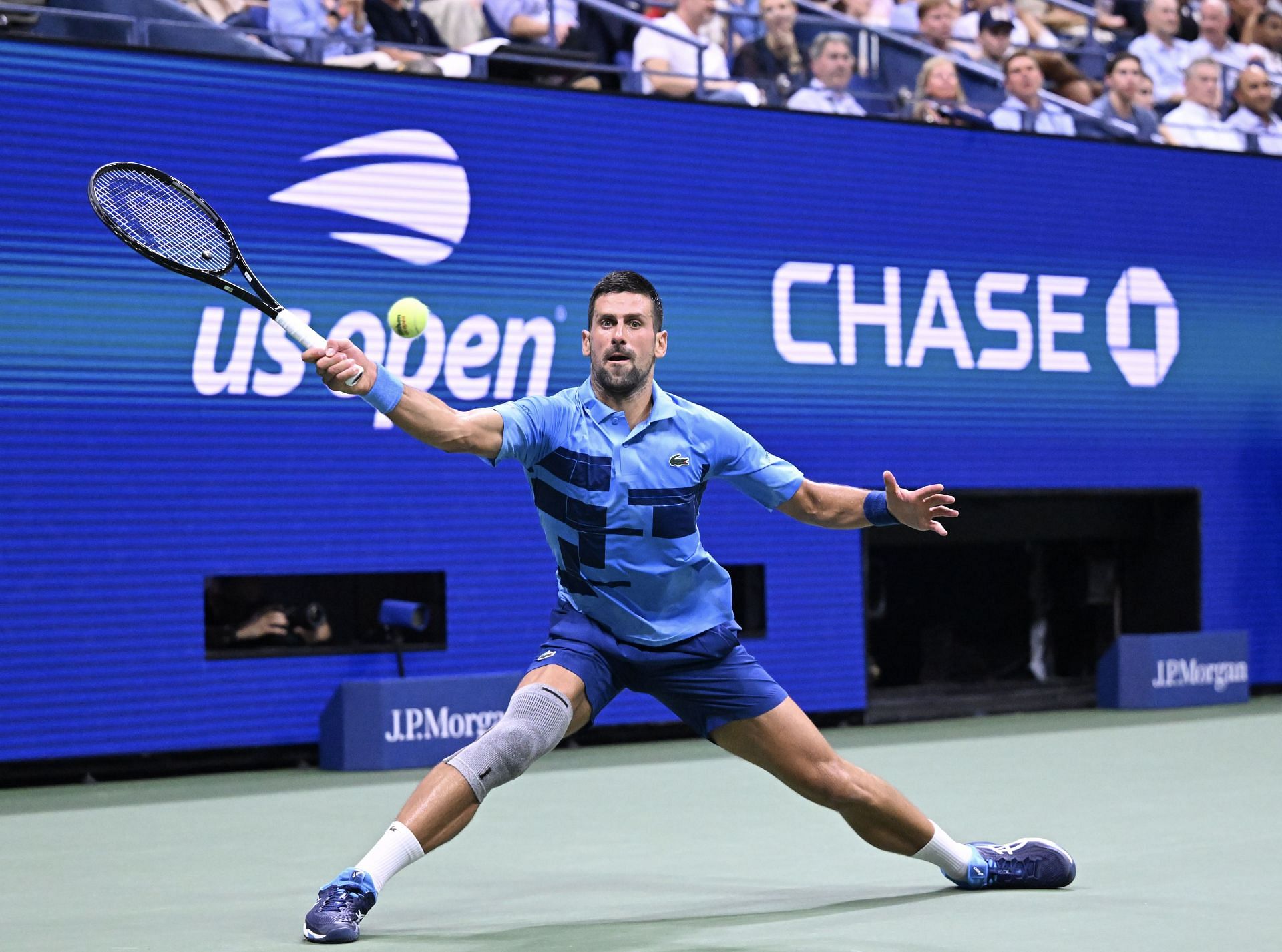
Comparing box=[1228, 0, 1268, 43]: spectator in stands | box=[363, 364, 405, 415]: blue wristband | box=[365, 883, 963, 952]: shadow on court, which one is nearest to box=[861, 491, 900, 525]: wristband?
box=[365, 883, 963, 952]: shadow on court

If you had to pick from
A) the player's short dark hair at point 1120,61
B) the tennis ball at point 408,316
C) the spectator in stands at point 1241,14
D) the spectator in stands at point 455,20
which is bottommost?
the tennis ball at point 408,316

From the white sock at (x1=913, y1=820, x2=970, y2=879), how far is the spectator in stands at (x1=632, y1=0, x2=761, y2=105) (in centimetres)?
661

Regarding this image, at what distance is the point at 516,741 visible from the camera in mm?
4922

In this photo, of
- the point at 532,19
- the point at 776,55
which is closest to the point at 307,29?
the point at 532,19

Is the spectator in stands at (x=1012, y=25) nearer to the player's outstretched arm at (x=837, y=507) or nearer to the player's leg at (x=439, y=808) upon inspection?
the player's outstretched arm at (x=837, y=507)

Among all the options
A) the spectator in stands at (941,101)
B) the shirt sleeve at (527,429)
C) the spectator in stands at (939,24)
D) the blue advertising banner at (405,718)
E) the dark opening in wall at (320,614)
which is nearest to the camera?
the shirt sleeve at (527,429)

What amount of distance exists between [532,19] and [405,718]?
14.5ft

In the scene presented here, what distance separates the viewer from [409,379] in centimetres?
1011

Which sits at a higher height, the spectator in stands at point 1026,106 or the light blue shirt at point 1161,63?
the light blue shirt at point 1161,63

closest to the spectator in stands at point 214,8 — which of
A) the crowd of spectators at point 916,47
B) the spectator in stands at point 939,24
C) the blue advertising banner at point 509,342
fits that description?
the crowd of spectators at point 916,47

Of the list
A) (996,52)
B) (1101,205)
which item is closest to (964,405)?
(1101,205)

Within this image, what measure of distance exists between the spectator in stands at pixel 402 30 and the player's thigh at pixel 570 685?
5927 mm

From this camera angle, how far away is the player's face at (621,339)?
522 centimetres

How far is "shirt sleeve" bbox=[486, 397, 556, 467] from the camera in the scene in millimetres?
5051
